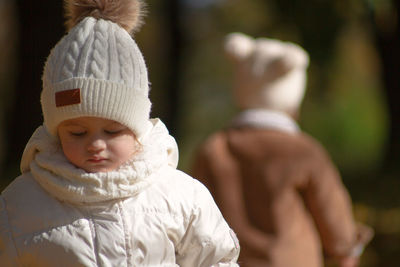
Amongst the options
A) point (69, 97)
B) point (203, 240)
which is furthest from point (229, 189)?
point (69, 97)

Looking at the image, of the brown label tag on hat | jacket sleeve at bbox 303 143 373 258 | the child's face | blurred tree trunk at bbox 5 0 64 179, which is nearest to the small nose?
the child's face

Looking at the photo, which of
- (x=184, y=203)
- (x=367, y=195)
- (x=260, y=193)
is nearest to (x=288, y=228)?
(x=260, y=193)

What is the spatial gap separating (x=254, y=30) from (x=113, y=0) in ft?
55.0

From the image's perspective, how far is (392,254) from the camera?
9.29m

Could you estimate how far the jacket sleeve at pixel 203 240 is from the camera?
3.55m

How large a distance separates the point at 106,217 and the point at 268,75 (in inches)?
142

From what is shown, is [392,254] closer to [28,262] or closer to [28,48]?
[28,48]

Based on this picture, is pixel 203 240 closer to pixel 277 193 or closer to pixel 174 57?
pixel 277 193

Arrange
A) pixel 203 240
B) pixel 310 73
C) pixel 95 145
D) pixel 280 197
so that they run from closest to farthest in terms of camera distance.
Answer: pixel 95 145
pixel 203 240
pixel 280 197
pixel 310 73

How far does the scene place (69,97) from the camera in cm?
344

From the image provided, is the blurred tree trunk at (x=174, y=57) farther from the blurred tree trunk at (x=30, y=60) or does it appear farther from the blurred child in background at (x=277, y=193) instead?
the blurred child in background at (x=277, y=193)

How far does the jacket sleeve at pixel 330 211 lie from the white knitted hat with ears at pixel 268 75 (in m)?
0.50

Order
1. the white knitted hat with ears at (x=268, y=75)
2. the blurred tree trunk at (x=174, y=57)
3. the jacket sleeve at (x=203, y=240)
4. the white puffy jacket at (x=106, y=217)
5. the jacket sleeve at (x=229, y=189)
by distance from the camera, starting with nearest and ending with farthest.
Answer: the white puffy jacket at (x=106, y=217) < the jacket sleeve at (x=203, y=240) < the jacket sleeve at (x=229, y=189) < the white knitted hat with ears at (x=268, y=75) < the blurred tree trunk at (x=174, y=57)

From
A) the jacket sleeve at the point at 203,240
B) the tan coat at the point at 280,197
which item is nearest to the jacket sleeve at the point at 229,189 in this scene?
the tan coat at the point at 280,197
